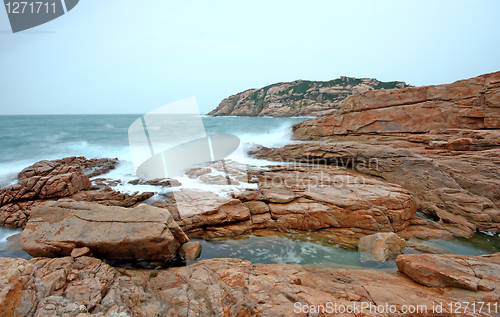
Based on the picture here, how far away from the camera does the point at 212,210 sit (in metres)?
5.58

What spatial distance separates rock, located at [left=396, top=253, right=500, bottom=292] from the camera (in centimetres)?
292

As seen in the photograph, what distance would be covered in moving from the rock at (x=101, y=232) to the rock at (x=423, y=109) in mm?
10581

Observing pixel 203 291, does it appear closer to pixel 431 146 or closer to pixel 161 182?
pixel 161 182

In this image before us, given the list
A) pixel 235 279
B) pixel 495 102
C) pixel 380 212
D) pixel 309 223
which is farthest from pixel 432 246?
pixel 495 102

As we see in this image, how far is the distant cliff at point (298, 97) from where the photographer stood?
185ft

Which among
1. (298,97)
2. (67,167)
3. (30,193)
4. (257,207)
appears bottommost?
(257,207)

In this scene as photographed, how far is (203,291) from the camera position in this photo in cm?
299

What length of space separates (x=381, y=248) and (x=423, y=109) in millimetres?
8549

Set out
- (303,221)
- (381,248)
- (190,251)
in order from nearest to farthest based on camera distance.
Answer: (190,251) < (381,248) < (303,221)

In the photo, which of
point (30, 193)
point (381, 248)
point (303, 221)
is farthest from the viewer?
point (30, 193)

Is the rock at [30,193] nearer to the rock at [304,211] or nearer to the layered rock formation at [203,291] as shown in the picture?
the rock at [304,211]

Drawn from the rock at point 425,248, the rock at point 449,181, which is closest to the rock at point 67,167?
the rock at point 425,248

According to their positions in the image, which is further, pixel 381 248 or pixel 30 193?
pixel 30 193

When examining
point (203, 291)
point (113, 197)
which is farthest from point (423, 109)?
point (113, 197)
